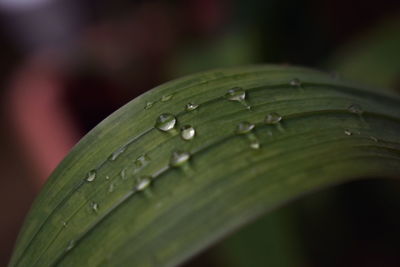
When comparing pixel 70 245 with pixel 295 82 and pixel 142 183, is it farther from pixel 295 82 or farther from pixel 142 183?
pixel 295 82

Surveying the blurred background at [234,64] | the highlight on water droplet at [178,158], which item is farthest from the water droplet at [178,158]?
the blurred background at [234,64]

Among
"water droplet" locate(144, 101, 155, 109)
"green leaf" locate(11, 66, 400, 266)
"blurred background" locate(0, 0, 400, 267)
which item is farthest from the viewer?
"blurred background" locate(0, 0, 400, 267)

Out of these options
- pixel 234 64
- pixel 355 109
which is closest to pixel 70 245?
pixel 355 109

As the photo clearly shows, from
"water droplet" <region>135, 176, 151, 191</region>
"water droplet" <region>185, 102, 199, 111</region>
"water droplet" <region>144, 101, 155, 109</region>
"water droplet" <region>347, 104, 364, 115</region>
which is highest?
"water droplet" <region>144, 101, 155, 109</region>

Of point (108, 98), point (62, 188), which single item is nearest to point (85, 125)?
point (108, 98)

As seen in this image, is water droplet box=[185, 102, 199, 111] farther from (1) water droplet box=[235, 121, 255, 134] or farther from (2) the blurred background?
(2) the blurred background

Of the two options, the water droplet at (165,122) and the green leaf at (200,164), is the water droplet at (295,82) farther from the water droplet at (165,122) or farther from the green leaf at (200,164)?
the water droplet at (165,122)

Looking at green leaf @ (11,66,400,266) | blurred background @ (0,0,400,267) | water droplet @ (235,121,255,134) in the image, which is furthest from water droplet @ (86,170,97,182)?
blurred background @ (0,0,400,267)

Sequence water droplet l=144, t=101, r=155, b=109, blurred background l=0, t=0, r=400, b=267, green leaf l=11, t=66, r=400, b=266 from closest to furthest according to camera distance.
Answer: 1. green leaf l=11, t=66, r=400, b=266
2. water droplet l=144, t=101, r=155, b=109
3. blurred background l=0, t=0, r=400, b=267
